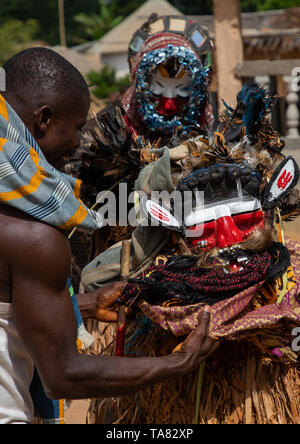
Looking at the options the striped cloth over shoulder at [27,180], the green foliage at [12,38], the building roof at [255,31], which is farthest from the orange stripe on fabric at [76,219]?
the green foliage at [12,38]

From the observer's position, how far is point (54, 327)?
1.84 meters

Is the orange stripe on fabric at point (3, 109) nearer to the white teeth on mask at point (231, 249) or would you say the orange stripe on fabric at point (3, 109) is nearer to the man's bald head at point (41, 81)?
the man's bald head at point (41, 81)

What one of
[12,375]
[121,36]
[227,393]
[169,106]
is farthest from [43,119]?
[121,36]

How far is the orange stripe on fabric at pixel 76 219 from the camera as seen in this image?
6.15ft

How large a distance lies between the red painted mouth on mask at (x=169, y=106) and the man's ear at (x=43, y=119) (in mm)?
2020

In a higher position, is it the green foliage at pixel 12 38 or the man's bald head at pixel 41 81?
the man's bald head at pixel 41 81

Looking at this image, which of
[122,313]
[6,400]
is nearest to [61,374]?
[6,400]

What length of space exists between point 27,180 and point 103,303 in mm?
995

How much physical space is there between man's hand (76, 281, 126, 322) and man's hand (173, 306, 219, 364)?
1.45 ft

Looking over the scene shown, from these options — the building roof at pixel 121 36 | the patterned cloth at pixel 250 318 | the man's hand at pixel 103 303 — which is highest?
the patterned cloth at pixel 250 318

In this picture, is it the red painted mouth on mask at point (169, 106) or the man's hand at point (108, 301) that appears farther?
the red painted mouth on mask at point (169, 106)

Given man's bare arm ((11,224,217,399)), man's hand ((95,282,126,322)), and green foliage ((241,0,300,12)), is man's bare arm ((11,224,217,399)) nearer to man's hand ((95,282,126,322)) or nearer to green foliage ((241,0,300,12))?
man's hand ((95,282,126,322))

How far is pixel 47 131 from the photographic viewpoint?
198 cm

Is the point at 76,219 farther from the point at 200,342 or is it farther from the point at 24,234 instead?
the point at 200,342
